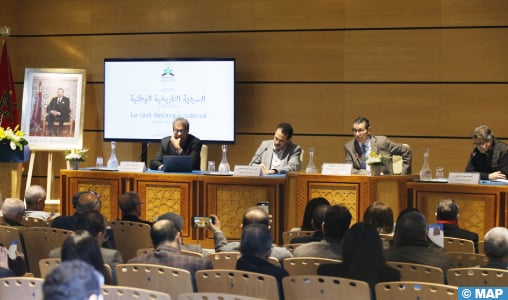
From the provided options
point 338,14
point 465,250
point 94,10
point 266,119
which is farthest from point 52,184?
point 465,250

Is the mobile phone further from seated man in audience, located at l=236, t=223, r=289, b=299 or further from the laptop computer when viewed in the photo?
the laptop computer

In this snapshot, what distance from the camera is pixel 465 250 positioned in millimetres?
5035

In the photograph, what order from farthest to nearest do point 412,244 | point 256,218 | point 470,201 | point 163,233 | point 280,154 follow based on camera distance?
point 280,154 → point 470,201 → point 256,218 → point 412,244 → point 163,233

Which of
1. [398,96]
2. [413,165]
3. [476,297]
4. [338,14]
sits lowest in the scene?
[476,297]

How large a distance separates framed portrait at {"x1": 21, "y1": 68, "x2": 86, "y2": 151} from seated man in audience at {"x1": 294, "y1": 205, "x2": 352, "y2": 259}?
6183mm

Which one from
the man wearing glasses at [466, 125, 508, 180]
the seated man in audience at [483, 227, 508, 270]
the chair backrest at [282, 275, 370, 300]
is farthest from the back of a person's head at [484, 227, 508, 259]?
the man wearing glasses at [466, 125, 508, 180]

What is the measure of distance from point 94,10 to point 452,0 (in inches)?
187

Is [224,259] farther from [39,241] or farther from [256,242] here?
[39,241]

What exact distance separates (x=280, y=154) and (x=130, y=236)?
2.86 metres

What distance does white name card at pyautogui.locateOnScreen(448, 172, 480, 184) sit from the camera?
7017 mm

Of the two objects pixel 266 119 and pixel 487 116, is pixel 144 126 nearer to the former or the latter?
pixel 266 119

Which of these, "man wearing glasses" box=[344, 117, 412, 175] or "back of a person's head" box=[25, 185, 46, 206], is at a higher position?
"man wearing glasses" box=[344, 117, 412, 175]

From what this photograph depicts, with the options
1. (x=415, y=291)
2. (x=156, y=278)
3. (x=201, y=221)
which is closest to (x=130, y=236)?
(x=201, y=221)

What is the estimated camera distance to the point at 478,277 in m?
3.86
